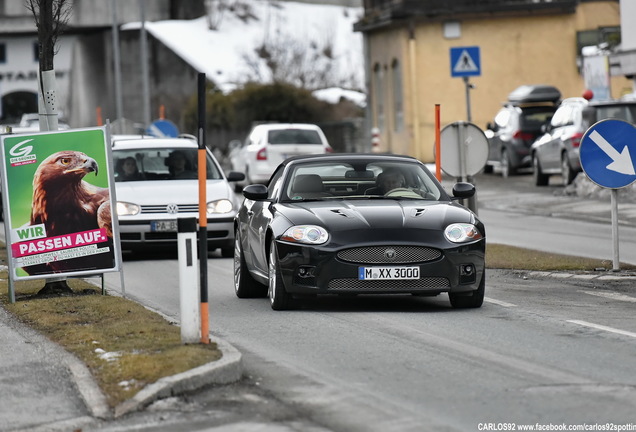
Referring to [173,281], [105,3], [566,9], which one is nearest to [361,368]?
[173,281]

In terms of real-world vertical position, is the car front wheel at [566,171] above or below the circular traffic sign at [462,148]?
below

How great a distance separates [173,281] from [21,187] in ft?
10.8

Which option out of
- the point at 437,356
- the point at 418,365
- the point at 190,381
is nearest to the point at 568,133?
the point at 437,356

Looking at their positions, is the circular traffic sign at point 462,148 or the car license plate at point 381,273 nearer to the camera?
the car license plate at point 381,273

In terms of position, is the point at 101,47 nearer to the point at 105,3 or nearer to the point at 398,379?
the point at 105,3

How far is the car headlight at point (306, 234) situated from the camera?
12234 mm

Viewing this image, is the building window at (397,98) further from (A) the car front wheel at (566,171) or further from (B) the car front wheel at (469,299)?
(B) the car front wheel at (469,299)

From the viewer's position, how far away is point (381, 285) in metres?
12.2

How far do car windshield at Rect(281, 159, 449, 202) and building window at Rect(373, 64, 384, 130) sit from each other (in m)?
38.8

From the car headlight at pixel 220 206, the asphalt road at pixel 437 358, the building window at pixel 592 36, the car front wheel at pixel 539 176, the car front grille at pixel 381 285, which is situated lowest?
the car front wheel at pixel 539 176

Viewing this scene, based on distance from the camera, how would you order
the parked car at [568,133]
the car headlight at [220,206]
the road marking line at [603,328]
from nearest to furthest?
1. the road marking line at [603,328]
2. the car headlight at [220,206]
3. the parked car at [568,133]

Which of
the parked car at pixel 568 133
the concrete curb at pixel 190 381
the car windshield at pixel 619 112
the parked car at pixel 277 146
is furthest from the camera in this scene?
the parked car at pixel 277 146

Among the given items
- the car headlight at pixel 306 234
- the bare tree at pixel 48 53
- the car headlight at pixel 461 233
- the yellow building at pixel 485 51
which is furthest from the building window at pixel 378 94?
the car headlight at pixel 306 234

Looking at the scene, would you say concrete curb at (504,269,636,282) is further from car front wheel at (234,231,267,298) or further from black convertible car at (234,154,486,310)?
car front wheel at (234,231,267,298)
